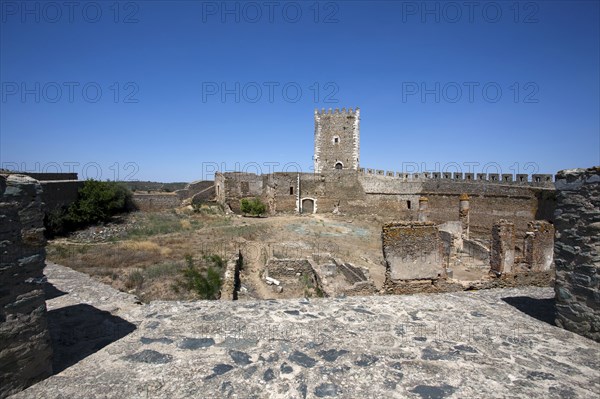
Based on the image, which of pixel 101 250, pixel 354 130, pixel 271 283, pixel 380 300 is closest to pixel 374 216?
pixel 354 130

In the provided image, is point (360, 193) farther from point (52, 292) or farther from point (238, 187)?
point (52, 292)

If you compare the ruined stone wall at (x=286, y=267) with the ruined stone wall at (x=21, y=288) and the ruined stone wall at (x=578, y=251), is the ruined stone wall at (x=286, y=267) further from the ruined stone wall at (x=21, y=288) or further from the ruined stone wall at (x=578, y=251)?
the ruined stone wall at (x=21, y=288)

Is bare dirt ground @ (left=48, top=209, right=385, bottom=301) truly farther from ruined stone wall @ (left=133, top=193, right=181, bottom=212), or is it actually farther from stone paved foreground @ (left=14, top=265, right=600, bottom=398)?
stone paved foreground @ (left=14, top=265, right=600, bottom=398)

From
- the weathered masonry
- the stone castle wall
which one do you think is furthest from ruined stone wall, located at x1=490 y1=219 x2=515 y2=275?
the stone castle wall

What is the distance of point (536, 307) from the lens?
4.60 metres

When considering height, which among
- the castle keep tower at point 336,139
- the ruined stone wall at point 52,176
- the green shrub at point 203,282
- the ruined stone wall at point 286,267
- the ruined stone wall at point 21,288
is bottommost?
the ruined stone wall at point 286,267

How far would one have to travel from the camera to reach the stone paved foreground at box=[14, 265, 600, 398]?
284 cm

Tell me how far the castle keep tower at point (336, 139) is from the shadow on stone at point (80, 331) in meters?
26.9

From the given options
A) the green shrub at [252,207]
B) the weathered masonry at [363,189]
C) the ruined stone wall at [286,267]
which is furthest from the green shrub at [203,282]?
the weathered masonry at [363,189]

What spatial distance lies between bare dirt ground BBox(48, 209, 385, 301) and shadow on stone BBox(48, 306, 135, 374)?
3800 mm

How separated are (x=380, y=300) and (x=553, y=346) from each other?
6.56 feet

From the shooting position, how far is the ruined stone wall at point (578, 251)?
3545 mm

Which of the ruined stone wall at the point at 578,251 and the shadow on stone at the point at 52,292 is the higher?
the ruined stone wall at the point at 578,251

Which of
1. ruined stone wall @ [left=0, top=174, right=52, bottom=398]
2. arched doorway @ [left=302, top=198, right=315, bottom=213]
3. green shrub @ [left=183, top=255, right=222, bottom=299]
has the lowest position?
green shrub @ [left=183, top=255, right=222, bottom=299]
